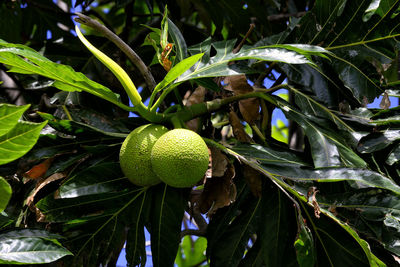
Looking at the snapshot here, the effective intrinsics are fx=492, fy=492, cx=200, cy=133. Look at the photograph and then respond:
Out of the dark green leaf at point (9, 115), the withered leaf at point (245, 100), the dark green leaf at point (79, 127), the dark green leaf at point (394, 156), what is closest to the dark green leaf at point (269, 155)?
the withered leaf at point (245, 100)

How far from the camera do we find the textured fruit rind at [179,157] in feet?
3.46

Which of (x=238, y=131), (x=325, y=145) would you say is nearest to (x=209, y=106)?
(x=238, y=131)

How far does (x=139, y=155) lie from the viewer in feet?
3.66

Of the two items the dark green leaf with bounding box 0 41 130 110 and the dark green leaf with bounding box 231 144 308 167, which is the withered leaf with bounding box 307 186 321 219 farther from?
the dark green leaf with bounding box 0 41 130 110

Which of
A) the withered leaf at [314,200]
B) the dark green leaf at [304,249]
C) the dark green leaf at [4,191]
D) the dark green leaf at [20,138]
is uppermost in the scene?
the dark green leaf at [20,138]

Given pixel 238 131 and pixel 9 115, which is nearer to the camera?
pixel 9 115

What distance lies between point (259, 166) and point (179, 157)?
0.76 feet

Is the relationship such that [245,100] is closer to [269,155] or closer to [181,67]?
[269,155]

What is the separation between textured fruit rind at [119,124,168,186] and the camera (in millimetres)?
1115

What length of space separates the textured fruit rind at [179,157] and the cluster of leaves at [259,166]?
11 cm

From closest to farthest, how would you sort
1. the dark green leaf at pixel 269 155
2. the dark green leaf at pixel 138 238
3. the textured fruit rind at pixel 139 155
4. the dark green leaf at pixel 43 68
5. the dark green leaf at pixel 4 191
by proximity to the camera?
1. the dark green leaf at pixel 4 191
2. the dark green leaf at pixel 43 68
3. the textured fruit rind at pixel 139 155
4. the dark green leaf at pixel 269 155
5. the dark green leaf at pixel 138 238

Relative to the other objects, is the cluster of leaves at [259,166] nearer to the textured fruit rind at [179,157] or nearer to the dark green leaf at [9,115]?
the textured fruit rind at [179,157]

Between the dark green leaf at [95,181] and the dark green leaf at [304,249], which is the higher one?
the dark green leaf at [95,181]

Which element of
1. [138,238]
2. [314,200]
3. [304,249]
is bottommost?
[138,238]
